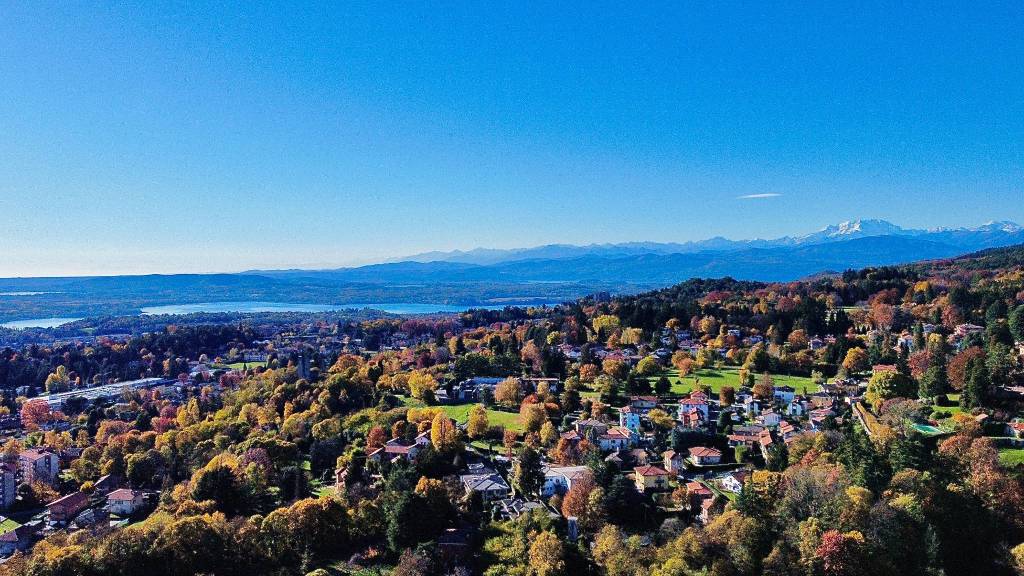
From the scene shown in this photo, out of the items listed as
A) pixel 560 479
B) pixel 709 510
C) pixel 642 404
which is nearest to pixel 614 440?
pixel 560 479

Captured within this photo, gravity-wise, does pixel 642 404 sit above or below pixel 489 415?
above

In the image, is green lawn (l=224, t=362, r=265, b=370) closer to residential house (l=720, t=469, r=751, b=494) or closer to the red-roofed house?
the red-roofed house

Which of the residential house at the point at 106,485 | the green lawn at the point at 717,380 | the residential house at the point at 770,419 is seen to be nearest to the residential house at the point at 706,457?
the residential house at the point at 770,419

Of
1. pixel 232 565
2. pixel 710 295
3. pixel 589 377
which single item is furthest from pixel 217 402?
pixel 710 295

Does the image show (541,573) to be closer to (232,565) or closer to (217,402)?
(232,565)

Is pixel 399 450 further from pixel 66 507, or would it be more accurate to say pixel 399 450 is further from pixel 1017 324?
pixel 1017 324

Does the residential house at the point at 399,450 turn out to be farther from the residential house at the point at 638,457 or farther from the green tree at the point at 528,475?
the residential house at the point at 638,457

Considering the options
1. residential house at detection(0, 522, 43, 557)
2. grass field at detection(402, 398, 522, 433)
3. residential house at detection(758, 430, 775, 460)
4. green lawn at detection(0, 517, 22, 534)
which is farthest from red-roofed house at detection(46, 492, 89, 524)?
residential house at detection(758, 430, 775, 460)
